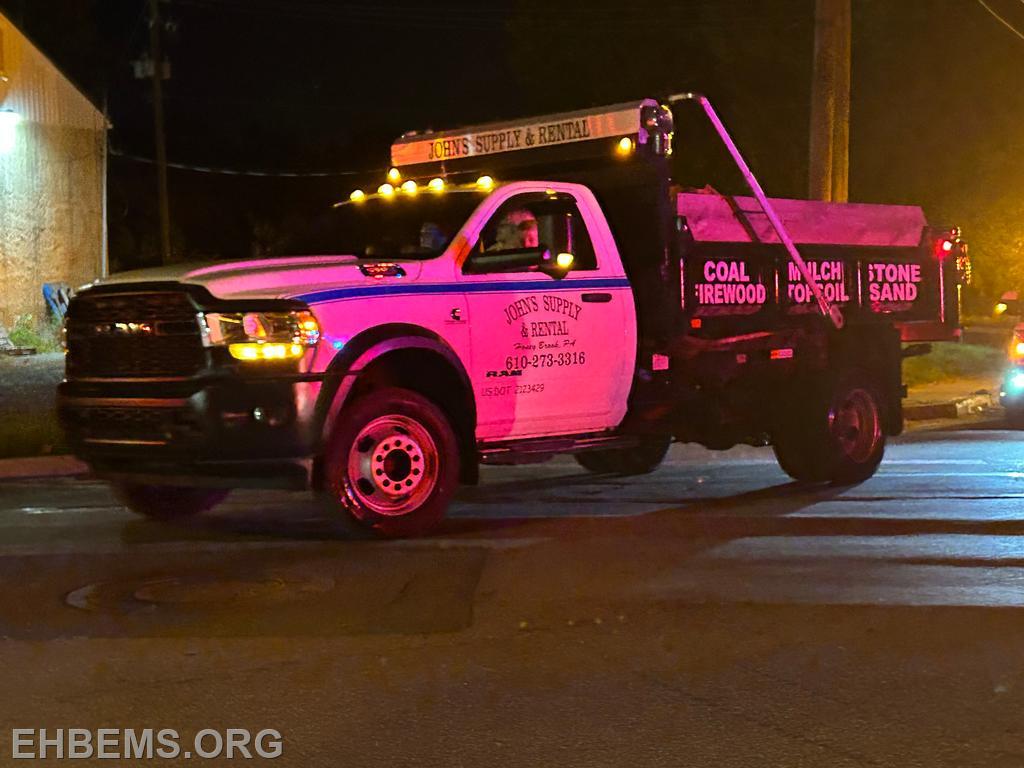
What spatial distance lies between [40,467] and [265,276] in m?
5.65

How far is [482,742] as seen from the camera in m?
4.84

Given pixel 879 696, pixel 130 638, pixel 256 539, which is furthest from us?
pixel 256 539

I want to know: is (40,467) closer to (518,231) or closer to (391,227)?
(391,227)

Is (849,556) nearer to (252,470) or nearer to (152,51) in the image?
(252,470)

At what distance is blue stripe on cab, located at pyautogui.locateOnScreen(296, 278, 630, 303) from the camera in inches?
320

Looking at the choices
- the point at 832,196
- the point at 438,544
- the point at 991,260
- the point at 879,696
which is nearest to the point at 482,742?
the point at 879,696

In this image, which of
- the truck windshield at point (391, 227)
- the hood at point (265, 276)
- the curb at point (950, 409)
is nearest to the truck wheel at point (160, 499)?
the hood at point (265, 276)

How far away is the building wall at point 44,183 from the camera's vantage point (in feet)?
94.1

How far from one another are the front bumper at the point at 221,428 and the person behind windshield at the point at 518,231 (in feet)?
6.24

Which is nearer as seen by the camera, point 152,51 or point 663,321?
point 663,321

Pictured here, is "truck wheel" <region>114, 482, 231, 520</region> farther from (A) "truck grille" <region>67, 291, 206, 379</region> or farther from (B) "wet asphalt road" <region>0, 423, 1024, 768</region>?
(A) "truck grille" <region>67, 291, 206, 379</region>

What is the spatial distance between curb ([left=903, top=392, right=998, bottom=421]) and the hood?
1089 cm

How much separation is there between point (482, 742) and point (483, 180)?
5514 mm

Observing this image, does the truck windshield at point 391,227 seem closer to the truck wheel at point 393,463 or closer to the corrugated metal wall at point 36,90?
the truck wheel at point 393,463
